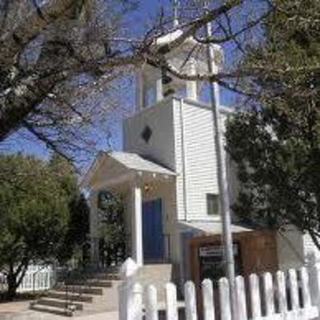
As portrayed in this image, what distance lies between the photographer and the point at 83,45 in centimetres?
742

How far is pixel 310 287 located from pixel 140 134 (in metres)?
17.4

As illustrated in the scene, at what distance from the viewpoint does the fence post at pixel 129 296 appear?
665 cm

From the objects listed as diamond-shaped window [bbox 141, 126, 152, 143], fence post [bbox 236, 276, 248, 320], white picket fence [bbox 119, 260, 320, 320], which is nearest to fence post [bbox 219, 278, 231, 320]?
white picket fence [bbox 119, 260, 320, 320]

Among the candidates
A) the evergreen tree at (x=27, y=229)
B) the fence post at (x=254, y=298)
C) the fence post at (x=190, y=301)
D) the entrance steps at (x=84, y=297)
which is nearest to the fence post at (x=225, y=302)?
the fence post at (x=190, y=301)

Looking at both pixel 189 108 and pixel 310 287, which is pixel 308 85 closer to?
pixel 310 287

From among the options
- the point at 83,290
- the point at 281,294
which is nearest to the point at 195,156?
the point at 83,290

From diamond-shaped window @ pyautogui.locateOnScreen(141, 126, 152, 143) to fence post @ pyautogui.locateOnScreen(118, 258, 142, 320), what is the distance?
19451mm

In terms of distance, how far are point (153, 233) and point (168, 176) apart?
→ 2566mm

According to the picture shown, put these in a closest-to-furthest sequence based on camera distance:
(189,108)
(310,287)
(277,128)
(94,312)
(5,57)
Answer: (5,57) → (310,287) → (277,128) → (94,312) → (189,108)

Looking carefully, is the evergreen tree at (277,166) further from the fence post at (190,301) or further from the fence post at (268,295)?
the fence post at (190,301)

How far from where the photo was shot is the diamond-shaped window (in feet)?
85.7

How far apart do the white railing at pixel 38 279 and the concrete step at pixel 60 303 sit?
9.41m

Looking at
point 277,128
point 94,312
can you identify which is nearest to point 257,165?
point 277,128

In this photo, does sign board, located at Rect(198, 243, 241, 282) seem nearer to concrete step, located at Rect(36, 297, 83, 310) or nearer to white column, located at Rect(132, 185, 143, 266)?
concrete step, located at Rect(36, 297, 83, 310)
